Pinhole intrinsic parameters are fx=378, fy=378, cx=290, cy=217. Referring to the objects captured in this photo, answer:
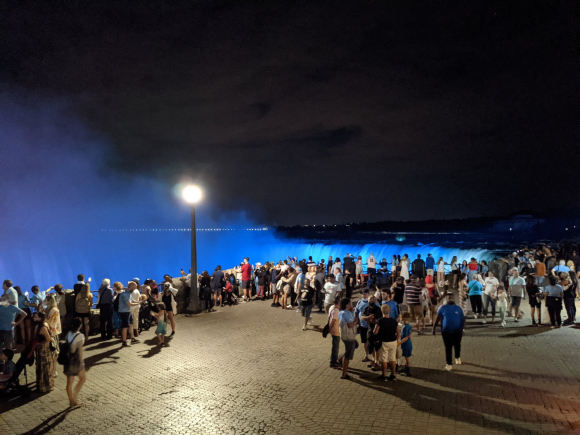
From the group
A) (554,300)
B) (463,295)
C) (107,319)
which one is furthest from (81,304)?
(554,300)

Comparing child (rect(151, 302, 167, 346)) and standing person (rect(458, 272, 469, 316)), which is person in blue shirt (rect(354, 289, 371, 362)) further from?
standing person (rect(458, 272, 469, 316))

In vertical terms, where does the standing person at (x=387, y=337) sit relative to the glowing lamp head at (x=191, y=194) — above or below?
below

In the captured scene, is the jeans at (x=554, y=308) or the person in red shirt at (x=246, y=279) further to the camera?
the person in red shirt at (x=246, y=279)

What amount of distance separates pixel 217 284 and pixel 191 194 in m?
4.15

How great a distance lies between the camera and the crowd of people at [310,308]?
7875 millimetres

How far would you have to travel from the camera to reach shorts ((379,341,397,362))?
812cm

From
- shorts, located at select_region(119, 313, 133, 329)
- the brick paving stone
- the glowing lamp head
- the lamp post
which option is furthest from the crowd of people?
the glowing lamp head

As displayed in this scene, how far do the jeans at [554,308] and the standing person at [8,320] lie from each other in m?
15.1

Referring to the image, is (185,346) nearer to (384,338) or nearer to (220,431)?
(220,431)

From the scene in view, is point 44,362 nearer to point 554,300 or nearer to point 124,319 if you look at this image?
point 124,319

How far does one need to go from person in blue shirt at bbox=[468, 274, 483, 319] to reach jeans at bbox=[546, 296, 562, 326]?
1980 millimetres

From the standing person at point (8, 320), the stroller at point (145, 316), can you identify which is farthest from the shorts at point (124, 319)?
the standing person at point (8, 320)

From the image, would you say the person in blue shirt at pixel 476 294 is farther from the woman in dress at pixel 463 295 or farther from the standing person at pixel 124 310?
the standing person at pixel 124 310

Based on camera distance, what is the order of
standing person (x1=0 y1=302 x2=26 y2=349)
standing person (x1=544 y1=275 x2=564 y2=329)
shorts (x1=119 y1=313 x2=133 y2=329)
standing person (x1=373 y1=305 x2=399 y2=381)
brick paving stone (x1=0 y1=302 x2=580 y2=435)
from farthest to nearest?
standing person (x1=544 y1=275 x2=564 y2=329) < shorts (x1=119 y1=313 x2=133 y2=329) < standing person (x1=0 y1=302 x2=26 y2=349) < standing person (x1=373 y1=305 x2=399 y2=381) < brick paving stone (x1=0 y1=302 x2=580 y2=435)
